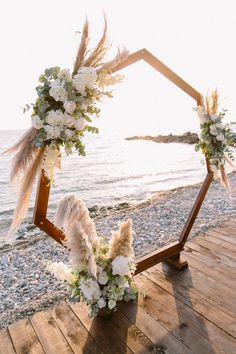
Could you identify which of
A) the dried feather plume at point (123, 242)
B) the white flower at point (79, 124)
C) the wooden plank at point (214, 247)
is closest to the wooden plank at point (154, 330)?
the dried feather plume at point (123, 242)

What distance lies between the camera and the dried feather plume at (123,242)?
3648 mm

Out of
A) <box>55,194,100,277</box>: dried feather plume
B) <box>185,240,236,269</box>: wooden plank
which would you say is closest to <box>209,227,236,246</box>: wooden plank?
<box>185,240,236,269</box>: wooden plank

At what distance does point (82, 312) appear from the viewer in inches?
155

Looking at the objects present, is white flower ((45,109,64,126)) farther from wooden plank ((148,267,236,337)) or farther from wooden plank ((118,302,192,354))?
wooden plank ((148,267,236,337))

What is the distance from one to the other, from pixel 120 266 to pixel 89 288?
0.43m

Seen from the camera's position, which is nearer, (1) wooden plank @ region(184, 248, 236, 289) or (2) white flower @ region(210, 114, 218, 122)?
(1) wooden plank @ region(184, 248, 236, 289)

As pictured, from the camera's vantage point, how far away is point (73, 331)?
3.59 metres

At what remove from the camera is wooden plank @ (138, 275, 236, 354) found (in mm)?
3215

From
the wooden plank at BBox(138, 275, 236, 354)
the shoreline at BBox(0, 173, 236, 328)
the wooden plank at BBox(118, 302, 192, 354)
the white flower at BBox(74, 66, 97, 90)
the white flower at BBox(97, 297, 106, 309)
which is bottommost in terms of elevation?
the shoreline at BBox(0, 173, 236, 328)

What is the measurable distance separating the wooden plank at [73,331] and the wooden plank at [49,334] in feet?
0.17

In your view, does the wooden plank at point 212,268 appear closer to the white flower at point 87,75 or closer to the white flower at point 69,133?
the white flower at point 69,133

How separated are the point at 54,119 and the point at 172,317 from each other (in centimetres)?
272

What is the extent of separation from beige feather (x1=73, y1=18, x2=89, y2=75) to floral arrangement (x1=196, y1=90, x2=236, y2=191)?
2291 millimetres

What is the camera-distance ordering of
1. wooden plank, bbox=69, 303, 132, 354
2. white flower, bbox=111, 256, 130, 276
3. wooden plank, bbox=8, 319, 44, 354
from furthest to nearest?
white flower, bbox=111, 256, 130, 276
wooden plank, bbox=8, 319, 44, 354
wooden plank, bbox=69, 303, 132, 354
